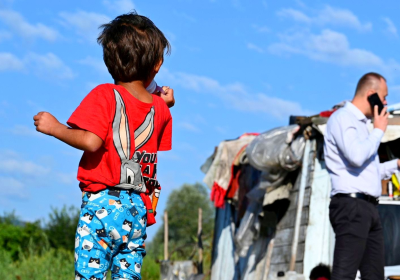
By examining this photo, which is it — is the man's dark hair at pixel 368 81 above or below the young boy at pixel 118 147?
above

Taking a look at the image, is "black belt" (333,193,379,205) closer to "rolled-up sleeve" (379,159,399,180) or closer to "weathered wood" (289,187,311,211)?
"rolled-up sleeve" (379,159,399,180)

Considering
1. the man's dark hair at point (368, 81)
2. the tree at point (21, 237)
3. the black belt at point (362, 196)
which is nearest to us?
the black belt at point (362, 196)

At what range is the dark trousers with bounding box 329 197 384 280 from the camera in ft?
14.8

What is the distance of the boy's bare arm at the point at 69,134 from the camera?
2900 millimetres

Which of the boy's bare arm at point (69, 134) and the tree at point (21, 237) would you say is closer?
the boy's bare arm at point (69, 134)

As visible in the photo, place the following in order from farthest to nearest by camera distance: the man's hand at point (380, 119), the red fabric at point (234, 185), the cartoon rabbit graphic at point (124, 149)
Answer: the red fabric at point (234, 185), the man's hand at point (380, 119), the cartoon rabbit graphic at point (124, 149)

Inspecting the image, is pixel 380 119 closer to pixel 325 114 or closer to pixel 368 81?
pixel 368 81

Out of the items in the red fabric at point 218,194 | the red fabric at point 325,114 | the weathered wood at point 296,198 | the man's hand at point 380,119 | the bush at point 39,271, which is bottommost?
the bush at point 39,271

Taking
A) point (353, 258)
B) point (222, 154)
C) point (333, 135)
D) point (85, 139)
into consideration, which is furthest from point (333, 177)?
point (222, 154)

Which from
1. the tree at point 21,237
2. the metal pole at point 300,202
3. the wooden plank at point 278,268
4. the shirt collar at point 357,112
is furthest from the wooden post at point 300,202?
the tree at point 21,237

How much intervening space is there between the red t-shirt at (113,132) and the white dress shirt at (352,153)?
1.95 m

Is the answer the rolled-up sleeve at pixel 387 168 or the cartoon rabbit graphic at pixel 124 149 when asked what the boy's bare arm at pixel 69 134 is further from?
the rolled-up sleeve at pixel 387 168

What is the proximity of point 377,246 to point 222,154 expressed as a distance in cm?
701

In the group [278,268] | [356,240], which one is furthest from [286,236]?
[356,240]
